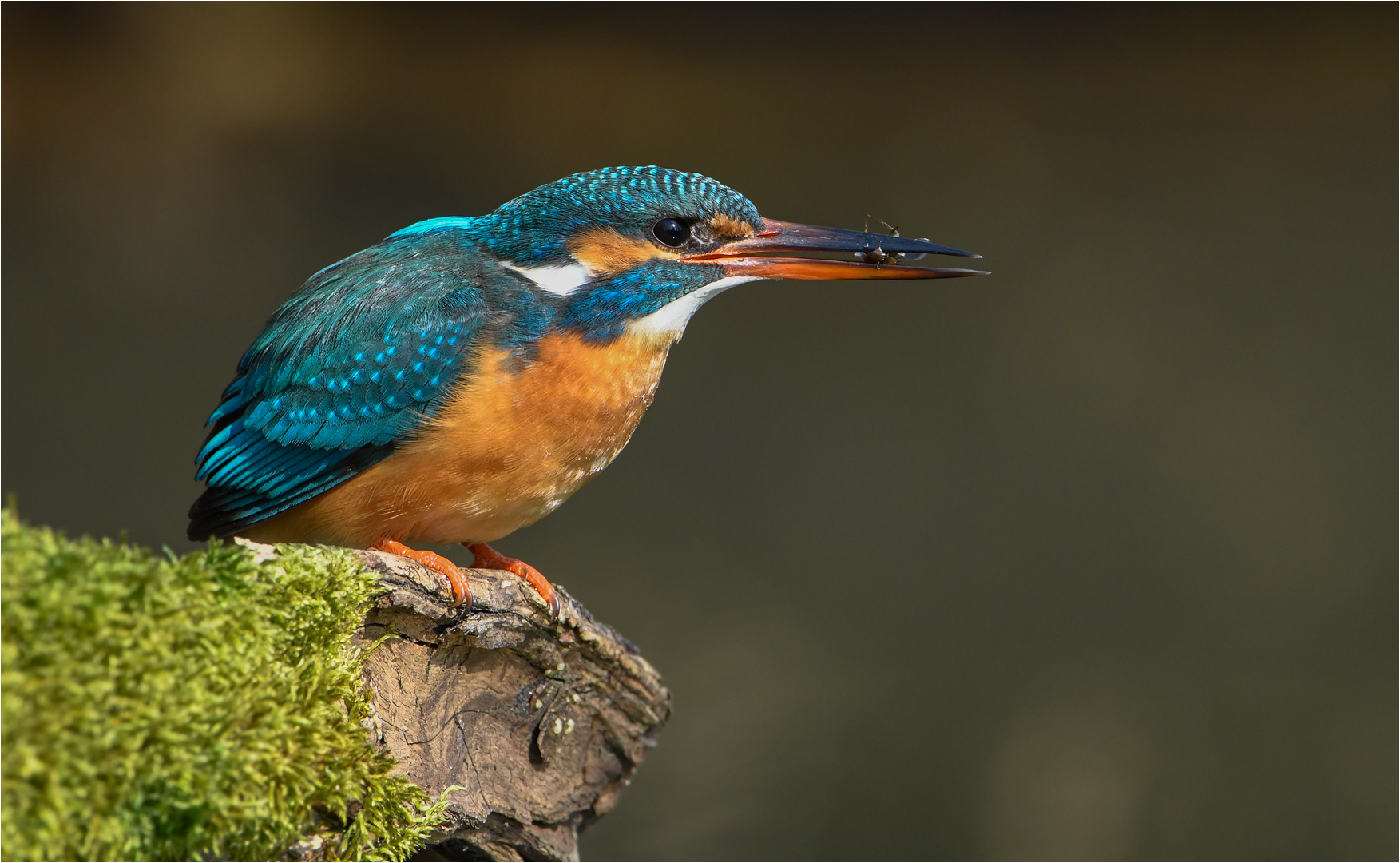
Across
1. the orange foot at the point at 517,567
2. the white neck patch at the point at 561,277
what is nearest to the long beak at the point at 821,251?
the white neck patch at the point at 561,277

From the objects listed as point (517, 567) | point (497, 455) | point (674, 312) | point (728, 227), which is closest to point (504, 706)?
point (517, 567)

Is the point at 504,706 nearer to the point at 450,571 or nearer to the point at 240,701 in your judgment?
the point at 450,571

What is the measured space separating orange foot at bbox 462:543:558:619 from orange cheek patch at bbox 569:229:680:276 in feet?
1.39

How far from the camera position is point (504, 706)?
144 centimetres

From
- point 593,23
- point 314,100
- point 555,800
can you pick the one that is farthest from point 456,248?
point 314,100

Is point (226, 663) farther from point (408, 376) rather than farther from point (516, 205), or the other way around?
point (516, 205)

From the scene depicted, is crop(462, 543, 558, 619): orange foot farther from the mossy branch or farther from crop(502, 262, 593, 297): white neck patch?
crop(502, 262, 593, 297): white neck patch

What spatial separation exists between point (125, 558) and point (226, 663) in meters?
0.11

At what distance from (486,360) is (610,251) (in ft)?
0.75

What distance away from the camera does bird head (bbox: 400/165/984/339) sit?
1.48m

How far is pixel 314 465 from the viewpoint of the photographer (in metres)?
1.43

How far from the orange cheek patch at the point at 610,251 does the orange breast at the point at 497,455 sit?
0.10 meters

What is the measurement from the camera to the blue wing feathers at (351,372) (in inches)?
55.5

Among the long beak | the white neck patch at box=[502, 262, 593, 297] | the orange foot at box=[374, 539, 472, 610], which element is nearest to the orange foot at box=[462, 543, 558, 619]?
the orange foot at box=[374, 539, 472, 610]
